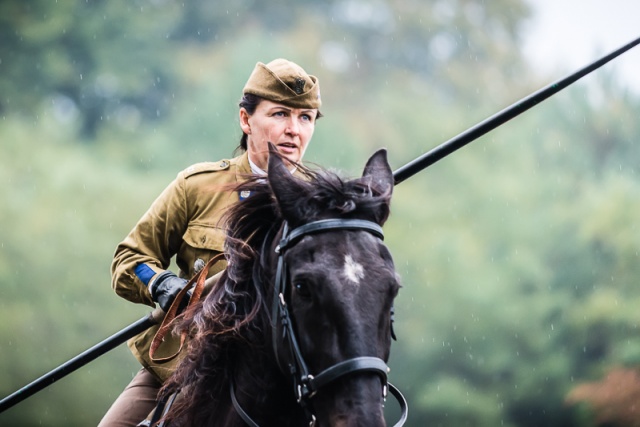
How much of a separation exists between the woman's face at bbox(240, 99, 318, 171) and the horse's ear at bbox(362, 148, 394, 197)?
81cm

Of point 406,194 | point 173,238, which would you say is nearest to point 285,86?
point 173,238

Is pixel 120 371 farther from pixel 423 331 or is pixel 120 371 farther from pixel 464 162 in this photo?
pixel 464 162

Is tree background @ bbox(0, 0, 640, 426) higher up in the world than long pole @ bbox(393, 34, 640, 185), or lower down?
lower down

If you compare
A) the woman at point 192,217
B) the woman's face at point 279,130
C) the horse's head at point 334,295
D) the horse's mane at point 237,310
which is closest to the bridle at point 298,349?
the horse's head at point 334,295

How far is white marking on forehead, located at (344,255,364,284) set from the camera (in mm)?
3186

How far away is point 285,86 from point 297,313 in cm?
148

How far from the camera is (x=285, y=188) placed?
346 cm

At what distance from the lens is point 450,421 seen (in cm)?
1578

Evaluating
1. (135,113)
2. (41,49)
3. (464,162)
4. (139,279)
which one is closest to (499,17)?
(464,162)

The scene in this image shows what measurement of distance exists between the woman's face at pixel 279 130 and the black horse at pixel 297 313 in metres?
0.72

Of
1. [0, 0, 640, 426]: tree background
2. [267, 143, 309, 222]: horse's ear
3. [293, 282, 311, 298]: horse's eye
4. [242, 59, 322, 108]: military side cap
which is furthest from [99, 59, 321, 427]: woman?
[0, 0, 640, 426]: tree background

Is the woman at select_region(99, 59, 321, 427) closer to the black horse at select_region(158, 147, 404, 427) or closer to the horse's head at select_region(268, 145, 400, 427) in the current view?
the black horse at select_region(158, 147, 404, 427)

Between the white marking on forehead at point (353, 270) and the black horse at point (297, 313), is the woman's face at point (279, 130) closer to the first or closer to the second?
the black horse at point (297, 313)

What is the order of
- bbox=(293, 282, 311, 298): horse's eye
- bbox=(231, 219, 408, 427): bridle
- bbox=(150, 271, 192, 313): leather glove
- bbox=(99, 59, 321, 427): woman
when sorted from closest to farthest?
bbox=(231, 219, 408, 427): bridle, bbox=(293, 282, 311, 298): horse's eye, bbox=(150, 271, 192, 313): leather glove, bbox=(99, 59, 321, 427): woman
